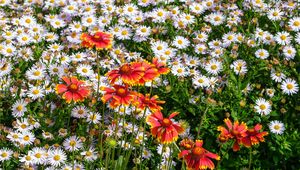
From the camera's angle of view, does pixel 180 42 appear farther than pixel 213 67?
Yes

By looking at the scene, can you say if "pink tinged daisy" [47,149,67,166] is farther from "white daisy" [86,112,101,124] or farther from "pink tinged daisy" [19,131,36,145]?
"white daisy" [86,112,101,124]

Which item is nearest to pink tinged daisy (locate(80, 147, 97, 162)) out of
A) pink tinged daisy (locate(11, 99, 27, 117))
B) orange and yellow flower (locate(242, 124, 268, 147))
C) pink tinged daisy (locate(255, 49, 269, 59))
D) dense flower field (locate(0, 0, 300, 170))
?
dense flower field (locate(0, 0, 300, 170))

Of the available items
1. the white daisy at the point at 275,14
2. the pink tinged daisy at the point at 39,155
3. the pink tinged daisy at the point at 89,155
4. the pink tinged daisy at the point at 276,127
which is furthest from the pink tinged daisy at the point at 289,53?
the pink tinged daisy at the point at 39,155

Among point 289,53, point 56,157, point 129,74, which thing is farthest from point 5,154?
point 289,53

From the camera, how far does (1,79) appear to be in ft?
12.6

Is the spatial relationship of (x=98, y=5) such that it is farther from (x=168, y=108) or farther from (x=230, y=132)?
(x=230, y=132)

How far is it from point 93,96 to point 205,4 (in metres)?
1.52

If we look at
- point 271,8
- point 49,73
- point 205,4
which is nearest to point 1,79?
point 49,73

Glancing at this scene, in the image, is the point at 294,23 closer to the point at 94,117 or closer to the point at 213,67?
the point at 213,67

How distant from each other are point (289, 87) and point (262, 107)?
0.29 metres

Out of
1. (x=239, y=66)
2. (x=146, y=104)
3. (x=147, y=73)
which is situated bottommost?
(x=239, y=66)

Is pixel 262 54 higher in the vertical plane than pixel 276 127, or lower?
higher

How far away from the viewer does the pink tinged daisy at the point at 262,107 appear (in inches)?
144

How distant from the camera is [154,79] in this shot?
3.31 metres
